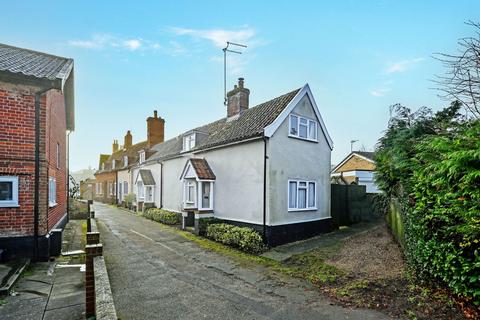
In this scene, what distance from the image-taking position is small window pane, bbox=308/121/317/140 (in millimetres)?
14212

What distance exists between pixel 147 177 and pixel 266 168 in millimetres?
15447

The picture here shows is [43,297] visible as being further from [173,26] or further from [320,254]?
[173,26]

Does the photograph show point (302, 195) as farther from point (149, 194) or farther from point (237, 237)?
point (149, 194)

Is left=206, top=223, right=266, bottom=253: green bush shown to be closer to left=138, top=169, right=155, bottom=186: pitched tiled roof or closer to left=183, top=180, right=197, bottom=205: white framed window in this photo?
left=183, top=180, right=197, bottom=205: white framed window

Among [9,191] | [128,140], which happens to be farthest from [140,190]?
[9,191]

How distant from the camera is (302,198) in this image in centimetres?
1344

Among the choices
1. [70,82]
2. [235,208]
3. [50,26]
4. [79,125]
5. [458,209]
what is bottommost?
[235,208]

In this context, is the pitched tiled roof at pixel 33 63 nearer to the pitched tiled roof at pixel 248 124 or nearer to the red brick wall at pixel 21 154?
the red brick wall at pixel 21 154

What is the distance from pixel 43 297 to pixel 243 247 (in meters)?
6.98

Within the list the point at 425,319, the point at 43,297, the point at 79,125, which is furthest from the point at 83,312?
the point at 79,125

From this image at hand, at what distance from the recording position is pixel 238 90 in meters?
17.6

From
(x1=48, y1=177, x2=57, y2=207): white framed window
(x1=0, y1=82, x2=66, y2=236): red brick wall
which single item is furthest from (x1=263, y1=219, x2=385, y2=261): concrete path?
(x1=48, y1=177, x2=57, y2=207): white framed window

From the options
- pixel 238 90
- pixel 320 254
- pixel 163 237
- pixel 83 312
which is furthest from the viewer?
pixel 238 90

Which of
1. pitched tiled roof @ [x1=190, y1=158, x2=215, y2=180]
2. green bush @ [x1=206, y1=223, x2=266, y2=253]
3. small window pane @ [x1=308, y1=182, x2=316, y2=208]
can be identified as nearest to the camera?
green bush @ [x1=206, y1=223, x2=266, y2=253]
